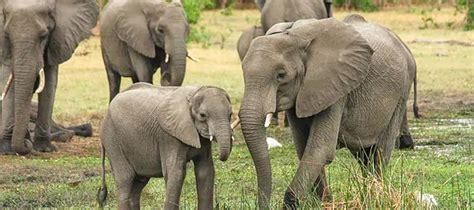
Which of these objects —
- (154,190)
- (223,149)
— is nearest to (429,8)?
(154,190)

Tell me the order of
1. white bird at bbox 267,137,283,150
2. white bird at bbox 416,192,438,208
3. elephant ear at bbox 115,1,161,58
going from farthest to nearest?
1. elephant ear at bbox 115,1,161,58
2. white bird at bbox 267,137,283,150
3. white bird at bbox 416,192,438,208

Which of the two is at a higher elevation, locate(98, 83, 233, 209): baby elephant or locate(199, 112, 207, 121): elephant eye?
locate(199, 112, 207, 121): elephant eye

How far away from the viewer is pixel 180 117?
8.64 meters

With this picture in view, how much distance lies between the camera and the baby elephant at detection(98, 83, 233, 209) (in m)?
8.49

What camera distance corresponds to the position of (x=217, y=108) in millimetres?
8422

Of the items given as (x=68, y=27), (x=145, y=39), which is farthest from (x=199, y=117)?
(x=145, y=39)

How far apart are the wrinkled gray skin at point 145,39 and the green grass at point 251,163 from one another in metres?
0.89

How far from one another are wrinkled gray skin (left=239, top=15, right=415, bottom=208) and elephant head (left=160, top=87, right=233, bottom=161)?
200 mm

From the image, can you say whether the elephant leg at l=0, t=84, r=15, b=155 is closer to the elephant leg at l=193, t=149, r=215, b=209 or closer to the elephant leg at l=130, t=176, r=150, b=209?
the elephant leg at l=130, t=176, r=150, b=209

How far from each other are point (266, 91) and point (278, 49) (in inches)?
12.3

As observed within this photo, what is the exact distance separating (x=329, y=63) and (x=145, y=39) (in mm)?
5658

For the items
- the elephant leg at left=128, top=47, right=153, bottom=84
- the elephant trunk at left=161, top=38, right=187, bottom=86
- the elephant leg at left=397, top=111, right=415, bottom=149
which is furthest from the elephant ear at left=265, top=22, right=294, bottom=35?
the elephant leg at left=128, top=47, right=153, bottom=84

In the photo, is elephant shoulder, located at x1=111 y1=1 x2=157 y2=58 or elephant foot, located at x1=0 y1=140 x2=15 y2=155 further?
elephant shoulder, located at x1=111 y1=1 x2=157 y2=58

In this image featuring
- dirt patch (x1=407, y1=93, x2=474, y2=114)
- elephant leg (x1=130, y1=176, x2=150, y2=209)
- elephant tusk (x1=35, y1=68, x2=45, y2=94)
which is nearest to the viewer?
elephant leg (x1=130, y1=176, x2=150, y2=209)
